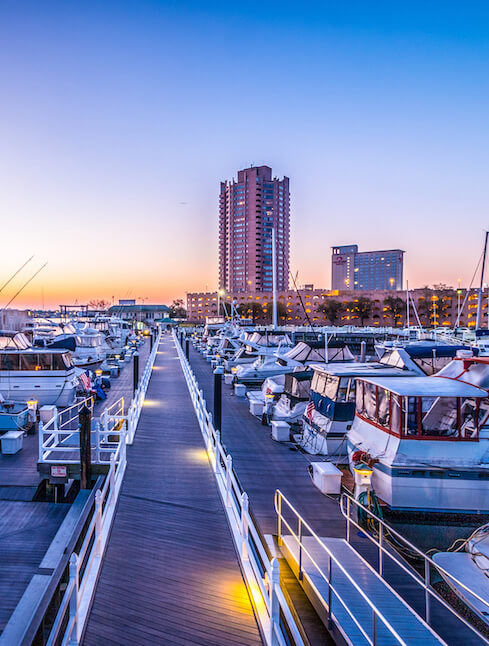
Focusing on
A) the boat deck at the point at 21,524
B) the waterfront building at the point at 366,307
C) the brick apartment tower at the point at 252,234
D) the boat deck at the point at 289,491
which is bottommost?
the boat deck at the point at 21,524

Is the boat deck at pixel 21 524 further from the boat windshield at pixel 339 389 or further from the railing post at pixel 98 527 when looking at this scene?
the boat windshield at pixel 339 389

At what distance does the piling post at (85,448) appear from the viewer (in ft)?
36.7

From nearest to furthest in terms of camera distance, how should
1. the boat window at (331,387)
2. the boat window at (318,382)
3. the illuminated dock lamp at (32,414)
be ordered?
the boat window at (331,387) → the boat window at (318,382) → the illuminated dock lamp at (32,414)

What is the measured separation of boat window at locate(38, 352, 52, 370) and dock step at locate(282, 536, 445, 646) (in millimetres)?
17723

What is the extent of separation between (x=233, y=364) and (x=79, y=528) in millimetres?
25095

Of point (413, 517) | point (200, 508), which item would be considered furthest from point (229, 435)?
point (413, 517)

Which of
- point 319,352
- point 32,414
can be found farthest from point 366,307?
point 32,414

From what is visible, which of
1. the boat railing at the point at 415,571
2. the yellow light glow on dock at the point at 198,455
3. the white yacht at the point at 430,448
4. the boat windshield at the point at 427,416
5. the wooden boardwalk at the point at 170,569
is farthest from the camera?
the yellow light glow on dock at the point at 198,455

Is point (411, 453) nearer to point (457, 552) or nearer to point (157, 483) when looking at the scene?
point (457, 552)

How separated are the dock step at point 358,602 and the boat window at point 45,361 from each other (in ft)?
58.1

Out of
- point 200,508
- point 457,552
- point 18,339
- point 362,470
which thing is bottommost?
point 457,552

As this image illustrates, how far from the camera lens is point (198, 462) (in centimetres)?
1220

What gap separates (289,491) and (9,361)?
664 inches

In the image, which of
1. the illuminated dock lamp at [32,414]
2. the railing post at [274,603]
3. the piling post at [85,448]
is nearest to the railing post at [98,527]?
the railing post at [274,603]
